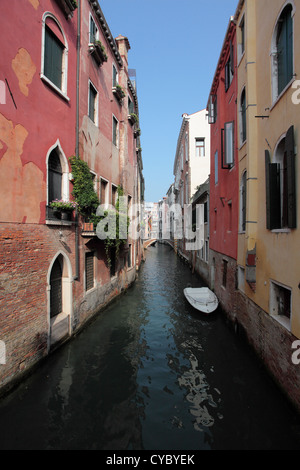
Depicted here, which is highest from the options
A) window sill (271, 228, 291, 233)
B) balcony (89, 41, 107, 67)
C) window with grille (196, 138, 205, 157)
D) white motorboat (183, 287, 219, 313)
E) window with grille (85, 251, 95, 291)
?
window with grille (196, 138, 205, 157)

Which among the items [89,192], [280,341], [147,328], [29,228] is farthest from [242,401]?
[89,192]

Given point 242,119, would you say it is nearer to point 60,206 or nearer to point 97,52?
point 97,52

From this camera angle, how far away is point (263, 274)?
20.8 ft

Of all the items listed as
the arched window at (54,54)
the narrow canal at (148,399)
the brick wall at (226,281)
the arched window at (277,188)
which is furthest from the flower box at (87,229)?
the arched window at (277,188)

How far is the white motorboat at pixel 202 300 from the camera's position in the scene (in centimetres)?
1073

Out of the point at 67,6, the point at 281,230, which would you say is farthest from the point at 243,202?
the point at 67,6

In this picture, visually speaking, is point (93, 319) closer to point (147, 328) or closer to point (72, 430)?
point (147, 328)

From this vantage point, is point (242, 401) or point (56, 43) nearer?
point (242, 401)

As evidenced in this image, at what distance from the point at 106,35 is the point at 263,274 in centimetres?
1104

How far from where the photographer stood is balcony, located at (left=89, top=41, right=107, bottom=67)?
29.7ft

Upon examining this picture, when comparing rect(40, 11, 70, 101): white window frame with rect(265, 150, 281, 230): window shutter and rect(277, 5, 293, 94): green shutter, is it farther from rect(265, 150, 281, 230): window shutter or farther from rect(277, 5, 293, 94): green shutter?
rect(265, 150, 281, 230): window shutter

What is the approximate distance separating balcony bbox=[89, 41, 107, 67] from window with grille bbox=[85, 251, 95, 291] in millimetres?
7048

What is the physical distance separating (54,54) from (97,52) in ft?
10.1

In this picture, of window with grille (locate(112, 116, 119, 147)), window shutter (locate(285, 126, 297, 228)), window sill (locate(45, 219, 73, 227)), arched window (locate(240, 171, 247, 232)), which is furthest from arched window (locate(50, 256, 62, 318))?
window with grille (locate(112, 116, 119, 147))
